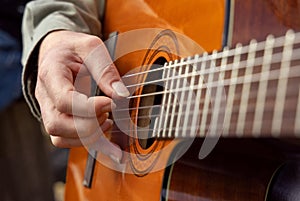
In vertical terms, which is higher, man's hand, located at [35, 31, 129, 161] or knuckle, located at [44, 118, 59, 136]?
man's hand, located at [35, 31, 129, 161]

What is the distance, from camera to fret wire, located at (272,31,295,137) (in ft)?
1.57

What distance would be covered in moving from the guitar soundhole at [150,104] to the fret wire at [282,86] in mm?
221

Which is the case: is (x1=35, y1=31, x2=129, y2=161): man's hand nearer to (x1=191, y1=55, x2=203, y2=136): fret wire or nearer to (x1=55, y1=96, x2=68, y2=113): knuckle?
(x1=55, y1=96, x2=68, y2=113): knuckle

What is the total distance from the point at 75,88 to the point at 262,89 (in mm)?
367

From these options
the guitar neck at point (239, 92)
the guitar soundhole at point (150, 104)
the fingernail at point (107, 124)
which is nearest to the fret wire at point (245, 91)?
the guitar neck at point (239, 92)

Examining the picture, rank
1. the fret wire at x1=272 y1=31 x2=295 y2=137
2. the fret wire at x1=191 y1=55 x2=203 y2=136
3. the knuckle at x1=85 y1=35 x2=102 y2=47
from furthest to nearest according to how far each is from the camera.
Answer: the knuckle at x1=85 y1=35 x2=102 y2=47 → the fret wire at x1=191 y1=55 x2=203 y2=136 → the fret wire at x1=272 y1=31 x2=295 y2=137

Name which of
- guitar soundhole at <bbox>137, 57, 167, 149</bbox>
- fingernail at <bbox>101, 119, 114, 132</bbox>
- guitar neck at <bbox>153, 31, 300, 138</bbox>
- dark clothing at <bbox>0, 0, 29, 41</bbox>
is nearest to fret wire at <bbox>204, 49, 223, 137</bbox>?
guitar neck at <bbox>153, 31, 300, 138</bbox>

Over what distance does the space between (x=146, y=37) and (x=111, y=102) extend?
0.37 ft

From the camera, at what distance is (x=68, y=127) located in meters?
0.79

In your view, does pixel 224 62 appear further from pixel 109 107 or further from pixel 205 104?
pixel 109 107

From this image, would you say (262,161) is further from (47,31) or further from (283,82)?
(47,31)

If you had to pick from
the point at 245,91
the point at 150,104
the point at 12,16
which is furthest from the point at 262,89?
the point at 12,16

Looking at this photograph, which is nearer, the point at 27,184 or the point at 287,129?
the point at 287,129

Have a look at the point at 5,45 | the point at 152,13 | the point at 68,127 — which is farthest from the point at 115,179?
the point at 5,45
